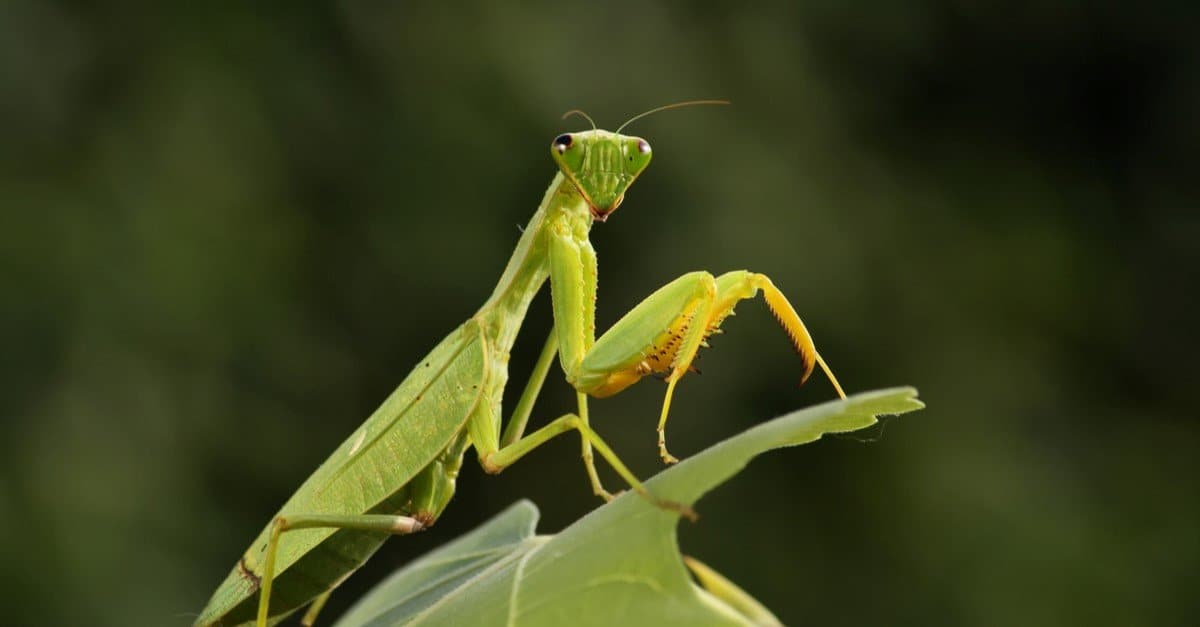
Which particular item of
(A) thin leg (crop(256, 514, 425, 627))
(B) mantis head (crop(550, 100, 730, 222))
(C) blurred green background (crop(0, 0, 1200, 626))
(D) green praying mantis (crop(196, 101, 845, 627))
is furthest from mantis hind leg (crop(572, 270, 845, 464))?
(C) blurred green background (crop(0, 0, 1200, 626))

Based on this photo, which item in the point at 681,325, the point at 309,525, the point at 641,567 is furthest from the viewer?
the point at 309,525

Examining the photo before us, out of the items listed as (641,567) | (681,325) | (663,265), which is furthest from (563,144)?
(663,265)

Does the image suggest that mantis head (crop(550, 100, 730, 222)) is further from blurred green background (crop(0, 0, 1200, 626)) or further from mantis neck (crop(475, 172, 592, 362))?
blurred green background (crop(0, 0, 1200, 626))

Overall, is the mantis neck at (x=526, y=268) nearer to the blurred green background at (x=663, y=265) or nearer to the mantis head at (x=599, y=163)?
the mantis head at (x=599, y=163)

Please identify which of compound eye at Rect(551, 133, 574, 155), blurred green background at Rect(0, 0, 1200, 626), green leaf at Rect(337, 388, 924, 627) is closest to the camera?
green leaf at Rect(337, 388, 924, 627)

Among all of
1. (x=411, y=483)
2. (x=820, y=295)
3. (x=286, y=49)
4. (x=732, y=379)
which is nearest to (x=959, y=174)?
(x=820, y=295)

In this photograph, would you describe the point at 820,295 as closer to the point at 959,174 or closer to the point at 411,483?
the point at 959,174

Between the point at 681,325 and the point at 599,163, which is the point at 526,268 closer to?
the point at 599,163
